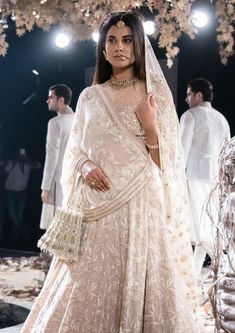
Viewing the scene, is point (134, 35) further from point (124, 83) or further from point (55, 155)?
point (55, 155)

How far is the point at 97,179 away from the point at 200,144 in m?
2.30

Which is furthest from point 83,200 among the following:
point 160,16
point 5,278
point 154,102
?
point 5,278

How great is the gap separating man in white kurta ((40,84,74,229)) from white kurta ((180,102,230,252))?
2.94 feet

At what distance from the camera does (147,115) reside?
241 cm

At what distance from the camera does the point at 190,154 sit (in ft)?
15.2

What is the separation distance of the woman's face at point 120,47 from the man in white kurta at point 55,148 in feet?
7.00

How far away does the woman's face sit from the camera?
2473mm

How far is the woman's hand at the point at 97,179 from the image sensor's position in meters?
2.39

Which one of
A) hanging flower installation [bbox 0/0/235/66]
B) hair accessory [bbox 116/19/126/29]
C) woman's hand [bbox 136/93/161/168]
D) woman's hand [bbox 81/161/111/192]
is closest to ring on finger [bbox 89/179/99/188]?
woman's hand [bbox 81/161/111/192]

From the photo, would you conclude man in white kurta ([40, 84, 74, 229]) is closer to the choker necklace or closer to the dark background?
the choker necklace

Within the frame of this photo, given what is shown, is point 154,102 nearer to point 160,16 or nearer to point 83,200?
point 83,200

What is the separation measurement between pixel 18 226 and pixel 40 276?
2278 mm

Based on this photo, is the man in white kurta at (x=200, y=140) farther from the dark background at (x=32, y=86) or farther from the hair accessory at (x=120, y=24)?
the dark background at (x=32, y=86)

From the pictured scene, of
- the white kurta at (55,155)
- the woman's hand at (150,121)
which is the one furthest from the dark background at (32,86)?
the woman's hand at (150,121)
